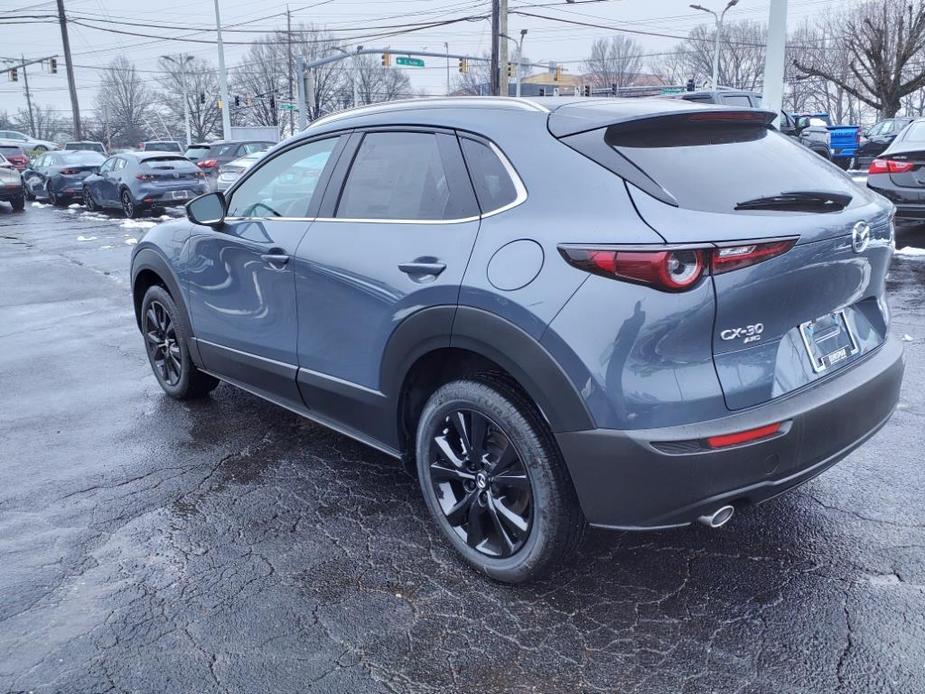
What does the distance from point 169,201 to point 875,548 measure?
58.5 ft

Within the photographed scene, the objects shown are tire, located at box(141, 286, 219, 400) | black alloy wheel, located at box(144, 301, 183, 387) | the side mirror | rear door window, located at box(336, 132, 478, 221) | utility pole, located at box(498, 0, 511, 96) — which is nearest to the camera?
rear door window, located at box(336, 132, 478, 221)

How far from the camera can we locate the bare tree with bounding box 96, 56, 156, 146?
8831 centimetres

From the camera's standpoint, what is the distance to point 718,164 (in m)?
2.79

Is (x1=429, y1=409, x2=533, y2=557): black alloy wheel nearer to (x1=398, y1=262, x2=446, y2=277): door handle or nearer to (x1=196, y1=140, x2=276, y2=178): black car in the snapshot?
(x1=398, y1=262, x2=446, y2=277): door handle

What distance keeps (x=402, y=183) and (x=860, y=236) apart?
1735 millimetres

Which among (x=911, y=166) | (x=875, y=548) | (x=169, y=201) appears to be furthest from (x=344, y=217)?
(x=169, y=201)

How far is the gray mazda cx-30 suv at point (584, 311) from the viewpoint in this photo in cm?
242

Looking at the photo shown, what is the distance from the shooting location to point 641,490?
2.47m

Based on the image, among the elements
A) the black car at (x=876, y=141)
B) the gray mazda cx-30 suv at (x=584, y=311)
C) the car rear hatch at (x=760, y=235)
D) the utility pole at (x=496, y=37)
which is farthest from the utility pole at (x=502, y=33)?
the car rear hatch at (x=760, y=235)

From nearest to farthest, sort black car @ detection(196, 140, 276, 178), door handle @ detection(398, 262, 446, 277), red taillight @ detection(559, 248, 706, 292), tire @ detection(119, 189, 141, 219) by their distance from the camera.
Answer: red taillight @ detection(559, 248, 706, 292) < door handle @ detection(398, 262, 446, 277) < tire @ detection(119, 189, 141, 219) < black car @ detection(196, 140, 276, 178)

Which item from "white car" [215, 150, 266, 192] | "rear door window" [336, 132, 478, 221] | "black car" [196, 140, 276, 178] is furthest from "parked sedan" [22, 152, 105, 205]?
"rear door window" [336, 132, 478, 221]

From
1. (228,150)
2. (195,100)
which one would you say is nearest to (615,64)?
(195,100)

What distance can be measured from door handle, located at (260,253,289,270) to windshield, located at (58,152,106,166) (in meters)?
21.8

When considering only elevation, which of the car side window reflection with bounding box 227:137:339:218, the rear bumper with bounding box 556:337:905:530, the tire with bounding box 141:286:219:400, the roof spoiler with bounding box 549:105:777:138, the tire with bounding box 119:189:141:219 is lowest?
the tire with bounding box 119:189:141:219
